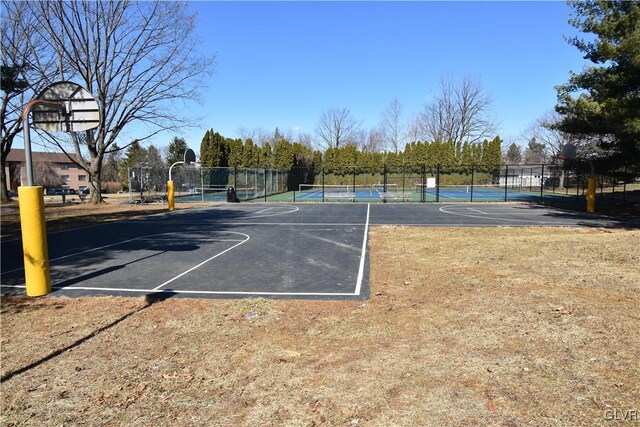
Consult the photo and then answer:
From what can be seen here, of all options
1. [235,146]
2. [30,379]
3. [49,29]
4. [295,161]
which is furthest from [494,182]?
[30,379]

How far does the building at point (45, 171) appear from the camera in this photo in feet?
220

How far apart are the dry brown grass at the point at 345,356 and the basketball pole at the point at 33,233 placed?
0.42 metres

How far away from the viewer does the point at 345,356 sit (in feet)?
14.3

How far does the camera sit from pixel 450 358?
421 centimetres

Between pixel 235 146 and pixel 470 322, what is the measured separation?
4378cm

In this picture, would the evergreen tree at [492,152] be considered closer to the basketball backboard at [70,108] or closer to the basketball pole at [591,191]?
the basketball pole at [591,191]

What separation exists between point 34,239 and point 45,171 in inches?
2993

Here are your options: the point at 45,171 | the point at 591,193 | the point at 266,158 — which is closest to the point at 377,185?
the point at 266,158

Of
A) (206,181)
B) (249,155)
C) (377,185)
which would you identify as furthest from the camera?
(377,185)

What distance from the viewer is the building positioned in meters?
66.9

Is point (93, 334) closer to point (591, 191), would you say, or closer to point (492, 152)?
point (591, 191)

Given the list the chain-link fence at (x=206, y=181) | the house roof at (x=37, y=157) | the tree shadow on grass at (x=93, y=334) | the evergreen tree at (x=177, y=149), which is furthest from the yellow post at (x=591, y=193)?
the house roof at (x=37, y=157)

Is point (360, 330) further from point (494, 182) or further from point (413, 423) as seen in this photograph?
point (494, 182)

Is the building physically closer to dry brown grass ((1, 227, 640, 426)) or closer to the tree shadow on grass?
the tree shadow on grass
